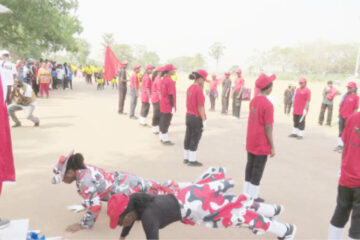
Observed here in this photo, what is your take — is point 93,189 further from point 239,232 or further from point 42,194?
point 239,232

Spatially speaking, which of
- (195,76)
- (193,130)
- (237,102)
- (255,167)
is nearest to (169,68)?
(195,76)

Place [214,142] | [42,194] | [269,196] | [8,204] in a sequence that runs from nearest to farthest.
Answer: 1. [8,204]
2. [42,194]
3. [269,196]
4. [214,142]

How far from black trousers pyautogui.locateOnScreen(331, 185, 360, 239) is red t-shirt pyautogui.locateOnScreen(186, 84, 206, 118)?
9.80 ft

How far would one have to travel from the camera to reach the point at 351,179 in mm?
2834

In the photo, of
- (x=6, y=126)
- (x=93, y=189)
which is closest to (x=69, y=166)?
(x=93, y=189)

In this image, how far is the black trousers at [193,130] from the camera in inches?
221

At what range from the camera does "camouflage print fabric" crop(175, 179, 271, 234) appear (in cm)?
264

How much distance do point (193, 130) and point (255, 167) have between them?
6.12ft

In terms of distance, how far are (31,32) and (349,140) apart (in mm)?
17418

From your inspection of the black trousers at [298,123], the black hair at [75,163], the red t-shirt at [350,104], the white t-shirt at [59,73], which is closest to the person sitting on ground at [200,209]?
the black hair at [75,163]

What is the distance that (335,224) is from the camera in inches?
123

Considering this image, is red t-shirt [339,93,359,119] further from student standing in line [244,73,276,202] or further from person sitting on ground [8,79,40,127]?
person sitting on ground [8,79,40,127]

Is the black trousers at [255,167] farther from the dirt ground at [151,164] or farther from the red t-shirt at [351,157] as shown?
the red t-shirt at [351,157]

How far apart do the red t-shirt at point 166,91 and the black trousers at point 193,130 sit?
1.50m
